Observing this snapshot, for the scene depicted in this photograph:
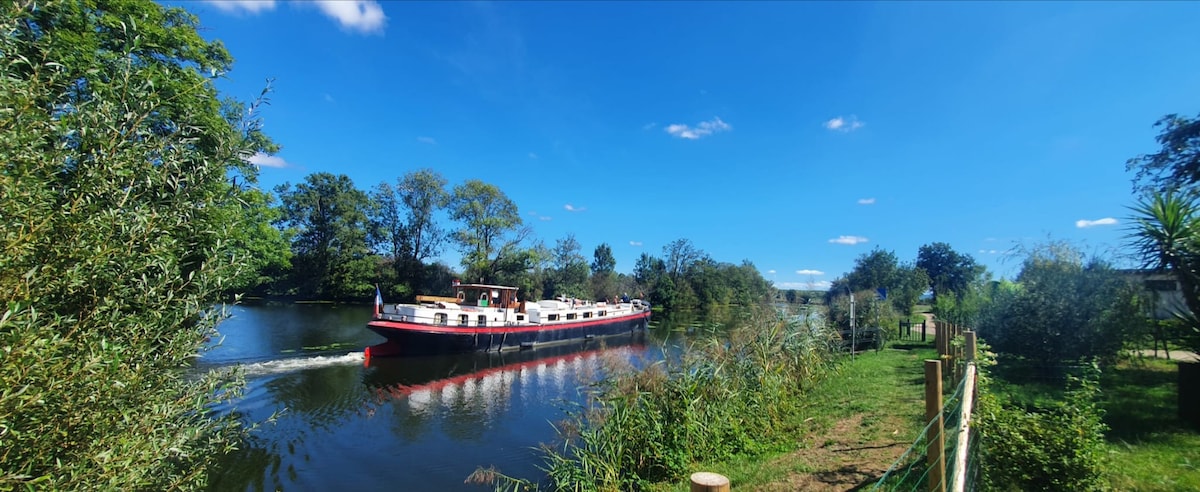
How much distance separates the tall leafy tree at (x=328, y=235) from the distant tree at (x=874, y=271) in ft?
152

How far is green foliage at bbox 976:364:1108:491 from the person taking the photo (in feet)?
11.6

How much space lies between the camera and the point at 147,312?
317cm

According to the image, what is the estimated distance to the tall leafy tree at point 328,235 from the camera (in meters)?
44.1

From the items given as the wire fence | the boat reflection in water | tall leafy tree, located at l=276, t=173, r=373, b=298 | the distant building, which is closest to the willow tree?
the wire fence

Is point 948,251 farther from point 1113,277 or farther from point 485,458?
point 485,458

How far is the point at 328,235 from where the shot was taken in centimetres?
4606

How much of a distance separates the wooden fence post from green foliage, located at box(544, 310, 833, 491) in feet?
12.5

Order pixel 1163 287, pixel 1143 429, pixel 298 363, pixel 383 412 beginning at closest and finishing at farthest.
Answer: pixel 1143 429 < pixel 1163 287 < pixel 383 412 < pixel 298 363

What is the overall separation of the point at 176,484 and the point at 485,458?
21.9 feet

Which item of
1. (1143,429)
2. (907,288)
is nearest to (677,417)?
(1143,429)

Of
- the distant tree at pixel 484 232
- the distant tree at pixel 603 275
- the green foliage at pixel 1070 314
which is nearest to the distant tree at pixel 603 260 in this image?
the distant tree at pixel 603 275

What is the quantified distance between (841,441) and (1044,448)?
3117mm

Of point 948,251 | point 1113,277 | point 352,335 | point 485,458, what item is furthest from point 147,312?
point 948,251

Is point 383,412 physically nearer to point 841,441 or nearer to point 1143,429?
point 841,441
